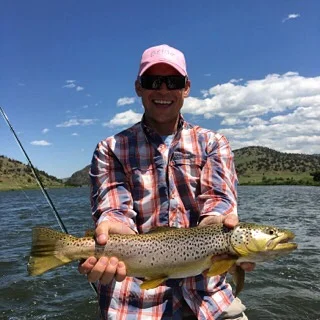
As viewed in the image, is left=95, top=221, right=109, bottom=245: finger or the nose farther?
the nose

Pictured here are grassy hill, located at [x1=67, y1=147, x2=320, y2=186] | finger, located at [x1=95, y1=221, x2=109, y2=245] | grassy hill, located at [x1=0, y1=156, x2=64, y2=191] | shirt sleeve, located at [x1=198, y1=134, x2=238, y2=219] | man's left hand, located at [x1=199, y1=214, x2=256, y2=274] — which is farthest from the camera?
grassy hill, located at [x1=67, y1=147, x2=320, y2=186]

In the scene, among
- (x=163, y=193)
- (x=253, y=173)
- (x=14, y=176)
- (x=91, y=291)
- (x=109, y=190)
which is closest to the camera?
(x=163, y=193)

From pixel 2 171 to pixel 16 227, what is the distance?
133 m

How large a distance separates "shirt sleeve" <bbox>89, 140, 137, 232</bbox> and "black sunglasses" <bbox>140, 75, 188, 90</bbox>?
0.71 m

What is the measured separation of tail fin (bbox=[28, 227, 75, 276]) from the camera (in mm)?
3682

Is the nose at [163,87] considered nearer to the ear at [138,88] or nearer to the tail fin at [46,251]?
the ear at [138,88]

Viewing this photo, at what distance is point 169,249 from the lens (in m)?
3.71

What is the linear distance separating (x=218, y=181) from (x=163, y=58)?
1.29m

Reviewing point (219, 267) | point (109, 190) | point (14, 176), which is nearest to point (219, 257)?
point (219, 267)

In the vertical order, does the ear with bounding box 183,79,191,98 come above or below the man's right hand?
above

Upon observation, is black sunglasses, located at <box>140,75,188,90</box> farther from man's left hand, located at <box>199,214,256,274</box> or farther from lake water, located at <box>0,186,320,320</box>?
lake water, located at <box>0,186,320,320</box>

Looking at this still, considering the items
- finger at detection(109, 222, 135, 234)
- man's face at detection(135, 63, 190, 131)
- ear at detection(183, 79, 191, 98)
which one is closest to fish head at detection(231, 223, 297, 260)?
finger at detection(109, 222, 135, 234)

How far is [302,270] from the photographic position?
12297 mm

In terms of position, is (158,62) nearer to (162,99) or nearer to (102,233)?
(162,99)
